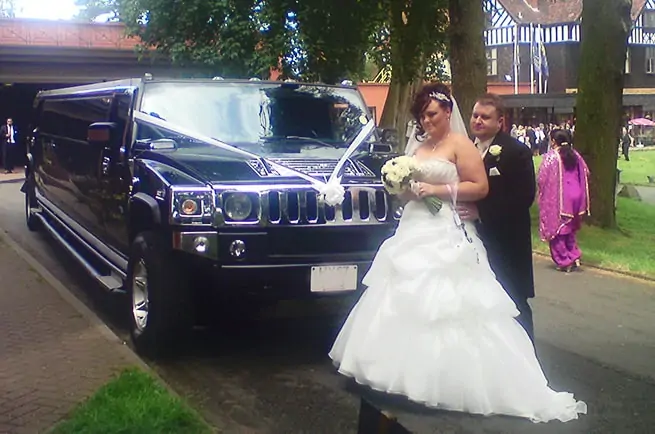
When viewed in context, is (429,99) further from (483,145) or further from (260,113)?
(260,113)

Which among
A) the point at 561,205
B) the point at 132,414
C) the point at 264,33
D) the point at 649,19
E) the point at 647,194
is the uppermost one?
the point at 649,19

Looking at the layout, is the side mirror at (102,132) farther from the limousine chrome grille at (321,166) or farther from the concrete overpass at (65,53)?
the concrete overpass at (65,53)

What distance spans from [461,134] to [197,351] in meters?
2.77

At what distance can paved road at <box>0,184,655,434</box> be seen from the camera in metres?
5.39

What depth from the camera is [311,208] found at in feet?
21.3

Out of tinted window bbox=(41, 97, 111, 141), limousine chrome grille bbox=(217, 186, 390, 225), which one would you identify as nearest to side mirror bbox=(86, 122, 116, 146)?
tinted window bbox=(41, 97, 111, 141)

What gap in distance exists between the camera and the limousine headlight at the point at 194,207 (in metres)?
6.25

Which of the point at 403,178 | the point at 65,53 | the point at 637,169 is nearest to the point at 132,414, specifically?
the point at 403,178

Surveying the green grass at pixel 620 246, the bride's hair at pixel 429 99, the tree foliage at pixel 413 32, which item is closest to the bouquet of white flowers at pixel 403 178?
the bride's hair at pixel 429 99

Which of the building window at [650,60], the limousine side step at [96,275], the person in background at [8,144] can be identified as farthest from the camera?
the building window at [650,60]

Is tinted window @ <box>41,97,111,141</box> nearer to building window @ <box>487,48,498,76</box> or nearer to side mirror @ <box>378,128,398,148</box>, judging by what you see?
side mirror @ <box>378,128,398,148</box>

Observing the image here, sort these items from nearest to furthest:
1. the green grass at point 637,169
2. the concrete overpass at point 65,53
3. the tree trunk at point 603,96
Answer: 1. the tree trunk at point 603,96
2. the green grass at point 637,169
3. the concrete overpass at point 65,53

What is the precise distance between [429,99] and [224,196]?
1.58 meters

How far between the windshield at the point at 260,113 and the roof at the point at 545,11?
185 ft
